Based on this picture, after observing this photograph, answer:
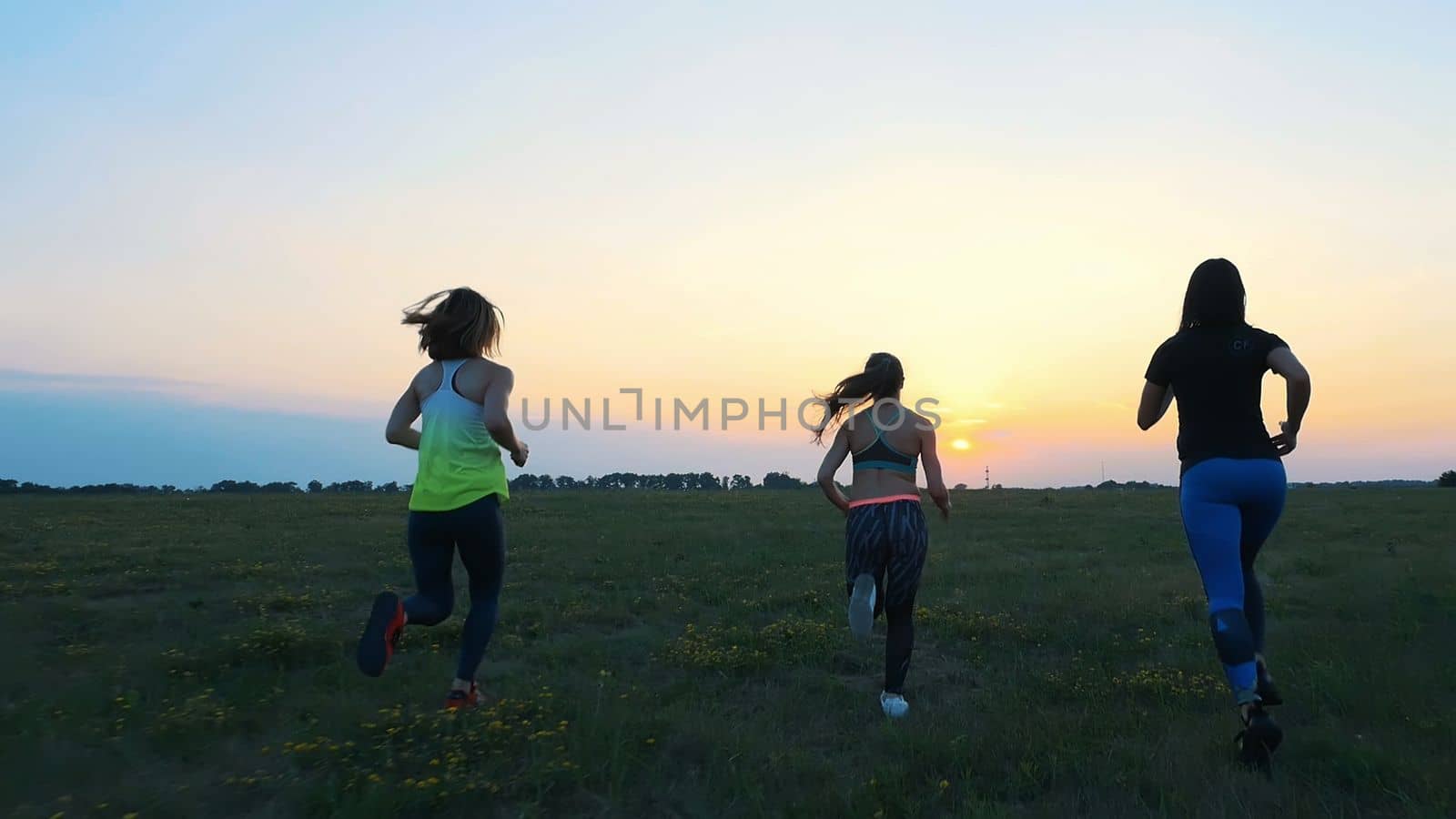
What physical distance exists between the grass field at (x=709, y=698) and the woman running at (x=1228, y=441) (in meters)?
0.61

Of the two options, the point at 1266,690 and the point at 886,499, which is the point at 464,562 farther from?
the point at 1266,690

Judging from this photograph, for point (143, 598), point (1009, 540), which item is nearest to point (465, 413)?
point (143, 598)

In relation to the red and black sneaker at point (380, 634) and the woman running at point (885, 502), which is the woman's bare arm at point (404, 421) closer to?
the red and black sneaker at point (380, 634)

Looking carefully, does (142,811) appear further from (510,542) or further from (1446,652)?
(510,542)

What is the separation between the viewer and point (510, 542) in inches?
567

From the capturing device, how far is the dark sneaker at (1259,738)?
362 centimetres

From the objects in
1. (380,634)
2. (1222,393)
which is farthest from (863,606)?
(380,634)

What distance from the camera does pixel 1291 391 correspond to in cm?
400

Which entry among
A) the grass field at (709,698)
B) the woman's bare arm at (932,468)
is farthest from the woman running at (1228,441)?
the woman's bare arm at (932,468)

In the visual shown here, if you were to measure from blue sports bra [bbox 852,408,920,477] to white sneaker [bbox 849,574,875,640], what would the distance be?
620 mm

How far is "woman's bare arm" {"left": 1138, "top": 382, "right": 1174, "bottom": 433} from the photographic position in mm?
4266

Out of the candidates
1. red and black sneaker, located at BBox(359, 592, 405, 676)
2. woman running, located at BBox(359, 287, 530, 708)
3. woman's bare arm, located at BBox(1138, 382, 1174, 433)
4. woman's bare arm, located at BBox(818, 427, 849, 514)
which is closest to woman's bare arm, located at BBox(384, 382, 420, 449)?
woman running, located at BBox(359, 287, 530, 708)

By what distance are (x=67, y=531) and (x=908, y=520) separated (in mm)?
17020

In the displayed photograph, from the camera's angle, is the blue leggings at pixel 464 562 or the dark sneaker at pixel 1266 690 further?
the blue leggings at pixel 464 562
